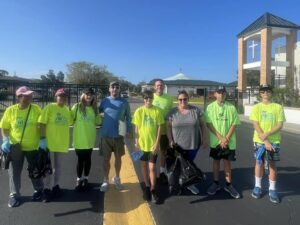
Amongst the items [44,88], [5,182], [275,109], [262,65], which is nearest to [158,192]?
[275,109]

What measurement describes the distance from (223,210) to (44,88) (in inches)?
594

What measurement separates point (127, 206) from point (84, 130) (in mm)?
1380

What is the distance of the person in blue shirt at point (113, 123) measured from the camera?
5.51m

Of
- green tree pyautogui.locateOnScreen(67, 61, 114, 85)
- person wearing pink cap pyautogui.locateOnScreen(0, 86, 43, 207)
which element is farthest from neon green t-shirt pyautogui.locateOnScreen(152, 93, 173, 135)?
green tree pyautogui.locateOnScreen(67, 61, 114, 85)

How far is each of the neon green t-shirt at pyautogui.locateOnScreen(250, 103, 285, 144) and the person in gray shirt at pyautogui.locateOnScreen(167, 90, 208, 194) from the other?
0.84 m

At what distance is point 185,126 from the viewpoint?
17.2ft

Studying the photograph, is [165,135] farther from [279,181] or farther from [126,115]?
[279,181]

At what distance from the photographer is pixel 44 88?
715 inches

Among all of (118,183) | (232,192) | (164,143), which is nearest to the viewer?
(232,192)

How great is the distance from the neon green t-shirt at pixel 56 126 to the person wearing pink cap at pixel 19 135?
6.7 inches

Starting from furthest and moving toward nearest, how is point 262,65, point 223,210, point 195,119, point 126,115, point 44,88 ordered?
point 262,65
point 44,88
point 126,115
point 195,119
point 223,210

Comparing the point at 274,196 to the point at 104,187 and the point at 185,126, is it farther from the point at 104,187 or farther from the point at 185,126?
the point at 104,187

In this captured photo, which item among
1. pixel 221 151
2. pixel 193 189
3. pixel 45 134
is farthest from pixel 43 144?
pixel 221 151

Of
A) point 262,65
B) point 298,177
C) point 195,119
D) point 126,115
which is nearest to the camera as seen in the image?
point 195,119
